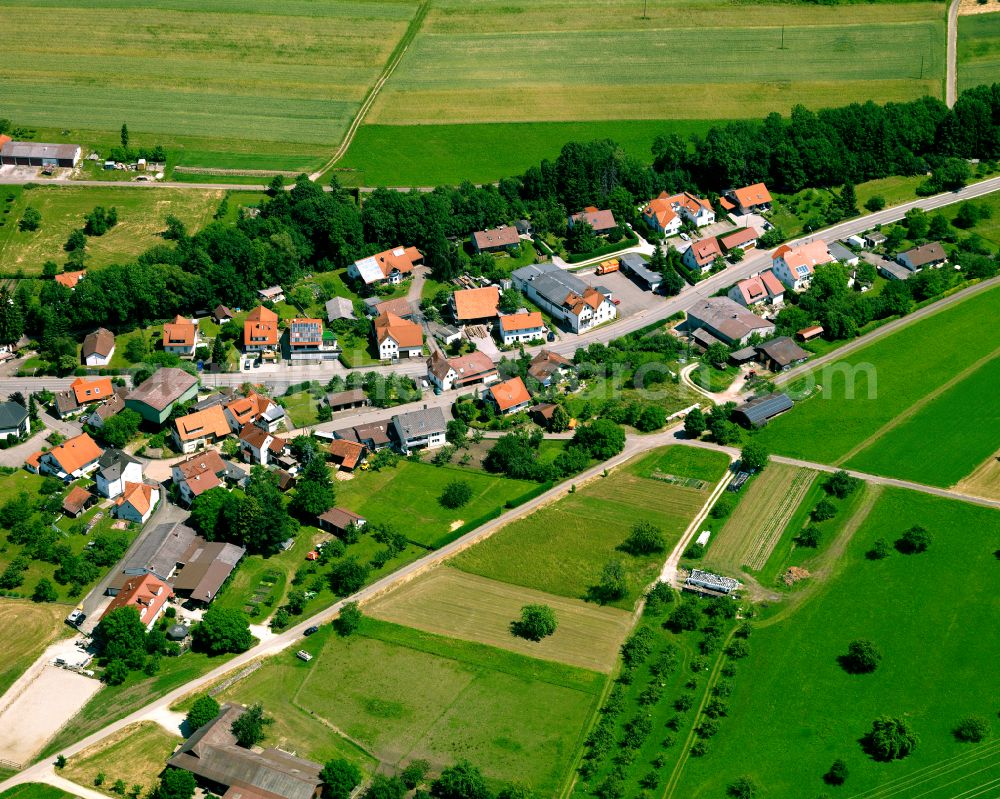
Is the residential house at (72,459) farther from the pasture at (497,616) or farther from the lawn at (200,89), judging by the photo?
the lawn at (200,89)

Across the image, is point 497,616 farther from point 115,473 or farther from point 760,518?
A: point 115,473

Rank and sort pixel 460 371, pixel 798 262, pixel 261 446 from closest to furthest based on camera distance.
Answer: pixel 261 446, pixel 460 371, pixel 798 262

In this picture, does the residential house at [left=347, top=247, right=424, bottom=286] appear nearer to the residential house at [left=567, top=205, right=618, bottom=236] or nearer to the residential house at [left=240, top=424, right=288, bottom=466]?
the residential house at [left=567, top=205, right=618, bottom=236]

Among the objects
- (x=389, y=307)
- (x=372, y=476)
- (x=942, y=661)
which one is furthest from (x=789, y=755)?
(x=389, y=307)

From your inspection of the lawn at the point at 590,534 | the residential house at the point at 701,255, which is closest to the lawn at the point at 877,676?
the lawn at the point at 590,534

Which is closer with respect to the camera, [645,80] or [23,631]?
[23,631]

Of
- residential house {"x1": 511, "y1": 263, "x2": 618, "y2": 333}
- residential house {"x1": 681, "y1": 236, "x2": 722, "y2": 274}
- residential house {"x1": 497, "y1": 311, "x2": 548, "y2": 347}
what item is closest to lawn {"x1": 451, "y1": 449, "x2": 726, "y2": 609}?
residential house {"x1": 497, "y1": 311, "x2": 548, "y2": 347}

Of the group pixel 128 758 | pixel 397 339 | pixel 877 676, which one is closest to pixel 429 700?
pixel 128 758
